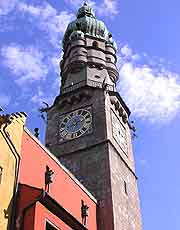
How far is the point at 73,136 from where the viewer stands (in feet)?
111

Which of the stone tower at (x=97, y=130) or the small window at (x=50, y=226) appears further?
the stone tower at (x=97, y=130)

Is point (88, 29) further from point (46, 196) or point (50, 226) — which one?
point (50, 226)

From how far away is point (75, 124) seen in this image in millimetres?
34562

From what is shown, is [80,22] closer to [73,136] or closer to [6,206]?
[73,136]

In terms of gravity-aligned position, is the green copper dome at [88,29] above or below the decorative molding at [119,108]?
above

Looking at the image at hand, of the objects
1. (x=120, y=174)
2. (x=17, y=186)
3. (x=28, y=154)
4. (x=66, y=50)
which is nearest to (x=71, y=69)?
(x=66, y=50)

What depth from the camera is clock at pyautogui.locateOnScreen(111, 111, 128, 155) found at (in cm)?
3412

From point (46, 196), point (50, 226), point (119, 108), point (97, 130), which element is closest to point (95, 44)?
point (119, 108)

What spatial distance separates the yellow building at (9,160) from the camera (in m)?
18.7

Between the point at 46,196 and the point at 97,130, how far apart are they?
13.6 meters

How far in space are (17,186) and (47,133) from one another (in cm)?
1540

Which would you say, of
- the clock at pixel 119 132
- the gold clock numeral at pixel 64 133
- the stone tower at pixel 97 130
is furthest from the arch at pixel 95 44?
the gold clock numeral at pixel 64 133

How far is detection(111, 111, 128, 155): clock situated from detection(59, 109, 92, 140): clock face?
1734mm

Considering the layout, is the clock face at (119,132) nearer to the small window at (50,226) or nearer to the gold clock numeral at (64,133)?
the gold clock numeral at (64,133)
